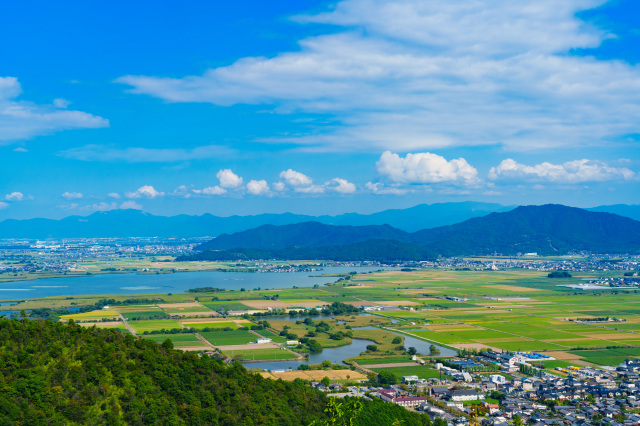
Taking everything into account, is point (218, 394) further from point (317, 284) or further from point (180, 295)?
point (317, 284)

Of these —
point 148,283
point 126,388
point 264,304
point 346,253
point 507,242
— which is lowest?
point 264,304

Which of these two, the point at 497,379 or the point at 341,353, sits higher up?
the point at 497,379

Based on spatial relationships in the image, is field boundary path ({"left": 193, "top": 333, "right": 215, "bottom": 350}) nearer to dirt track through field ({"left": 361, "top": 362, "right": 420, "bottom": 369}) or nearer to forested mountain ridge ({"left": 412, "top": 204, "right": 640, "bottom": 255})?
dirt track through field ({"left": 361, "top": 362, "right": 420, "bottom": 369})

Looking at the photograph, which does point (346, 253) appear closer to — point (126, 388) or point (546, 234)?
point (546, 234)

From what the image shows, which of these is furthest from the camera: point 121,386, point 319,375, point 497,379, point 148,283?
point 148,283

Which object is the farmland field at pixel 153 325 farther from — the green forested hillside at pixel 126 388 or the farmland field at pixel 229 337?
the green forested hillside at pixel 126 388

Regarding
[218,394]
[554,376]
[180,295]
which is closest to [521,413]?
[554,376]

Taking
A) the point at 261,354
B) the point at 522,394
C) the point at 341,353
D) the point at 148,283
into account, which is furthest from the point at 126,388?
the point at 148,283
